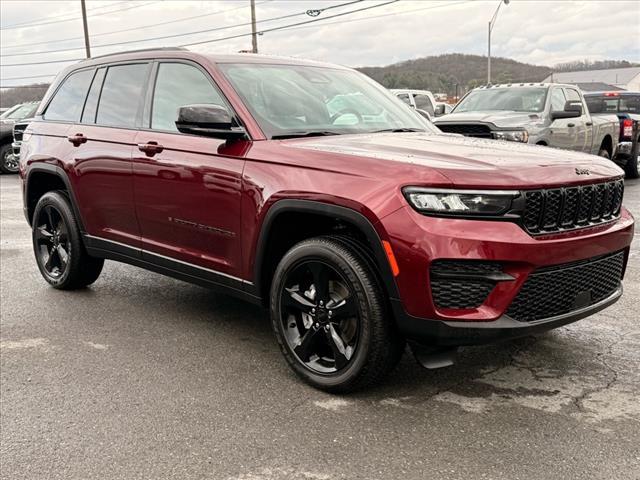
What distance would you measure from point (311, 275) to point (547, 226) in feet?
4.03

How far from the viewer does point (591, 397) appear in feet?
11.1

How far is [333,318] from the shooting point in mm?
3428

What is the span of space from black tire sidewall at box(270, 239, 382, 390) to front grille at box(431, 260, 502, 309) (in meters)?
0.33

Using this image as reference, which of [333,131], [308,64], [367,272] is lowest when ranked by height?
[367,272]

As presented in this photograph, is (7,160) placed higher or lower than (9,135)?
lower

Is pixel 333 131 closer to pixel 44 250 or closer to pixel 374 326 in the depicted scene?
pixel 374 326

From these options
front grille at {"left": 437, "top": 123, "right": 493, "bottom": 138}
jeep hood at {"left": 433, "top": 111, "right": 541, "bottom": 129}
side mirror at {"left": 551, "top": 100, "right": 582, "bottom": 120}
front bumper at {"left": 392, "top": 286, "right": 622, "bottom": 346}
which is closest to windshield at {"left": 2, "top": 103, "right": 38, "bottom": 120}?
jeep hood at {"left": 433, "top": 111, "right": 541, "bottom": 129}

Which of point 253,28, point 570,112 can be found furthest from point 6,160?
point 253,28

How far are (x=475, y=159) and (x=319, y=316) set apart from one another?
3.72 ft

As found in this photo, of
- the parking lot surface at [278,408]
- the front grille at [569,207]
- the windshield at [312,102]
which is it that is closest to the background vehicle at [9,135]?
the parking lot surface at [278,408]

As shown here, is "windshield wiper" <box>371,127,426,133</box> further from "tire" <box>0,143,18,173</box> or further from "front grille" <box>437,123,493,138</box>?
"tire" <box>0,143,18,173</box>

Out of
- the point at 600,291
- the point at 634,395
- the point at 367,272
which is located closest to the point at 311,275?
the point at 367,272

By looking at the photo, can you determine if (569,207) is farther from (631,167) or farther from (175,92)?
(631,167)

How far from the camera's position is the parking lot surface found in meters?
2.81
